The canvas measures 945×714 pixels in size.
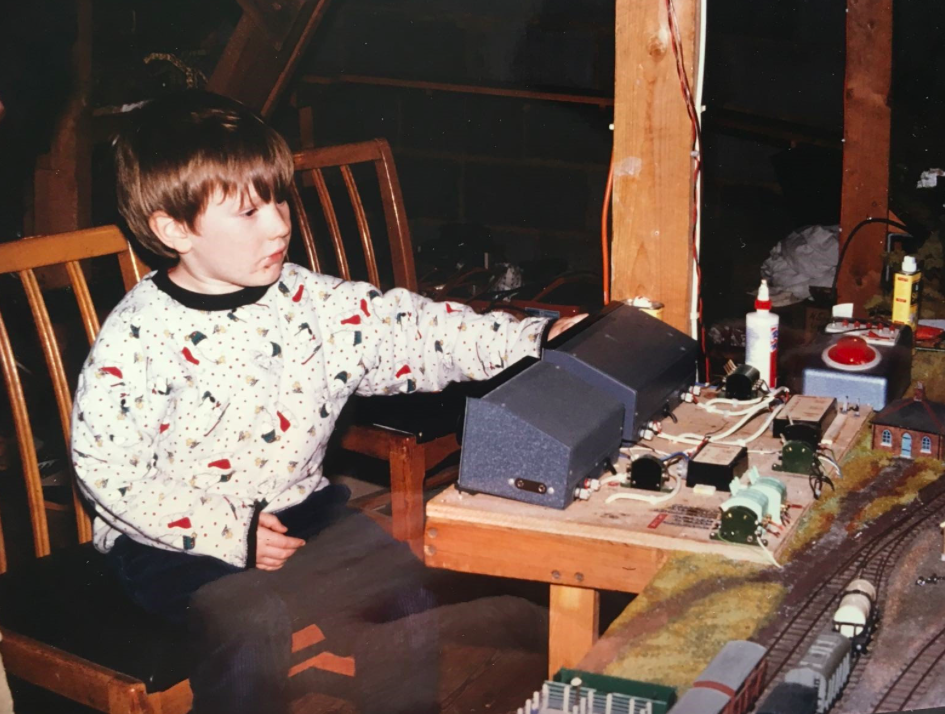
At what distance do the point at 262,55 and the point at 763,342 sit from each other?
1374mm

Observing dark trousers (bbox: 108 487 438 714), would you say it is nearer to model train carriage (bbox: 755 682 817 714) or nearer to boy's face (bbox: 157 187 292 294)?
boy's face (bbox: 157 187 292 294)

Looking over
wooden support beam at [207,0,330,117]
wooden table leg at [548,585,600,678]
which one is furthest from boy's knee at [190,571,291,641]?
wooden support beam at [207,0,330,117]

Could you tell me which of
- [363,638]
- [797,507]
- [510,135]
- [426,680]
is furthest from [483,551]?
[510,135]

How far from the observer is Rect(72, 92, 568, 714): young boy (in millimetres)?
1392

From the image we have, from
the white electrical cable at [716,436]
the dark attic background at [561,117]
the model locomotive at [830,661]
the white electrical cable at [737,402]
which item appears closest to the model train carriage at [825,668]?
the model locomotive at [830,661]

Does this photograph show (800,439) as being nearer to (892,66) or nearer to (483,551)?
(483,551)

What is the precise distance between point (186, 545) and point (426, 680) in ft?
1.94

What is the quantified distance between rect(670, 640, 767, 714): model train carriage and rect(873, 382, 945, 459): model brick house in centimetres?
55

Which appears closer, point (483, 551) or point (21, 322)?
point (483, 551)

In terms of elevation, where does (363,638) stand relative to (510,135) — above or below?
below

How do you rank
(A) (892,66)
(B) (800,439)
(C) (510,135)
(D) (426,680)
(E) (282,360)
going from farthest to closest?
1. (C) (510,135)
2. (A) (892,66)
3. (D) (426,680)
4. (E) (282,360)
5. (B) (800,439)

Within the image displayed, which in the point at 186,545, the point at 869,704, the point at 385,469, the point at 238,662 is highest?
the point at 869,704

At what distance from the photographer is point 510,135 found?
147 inches

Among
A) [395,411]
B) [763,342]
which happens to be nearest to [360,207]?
[395,411]
